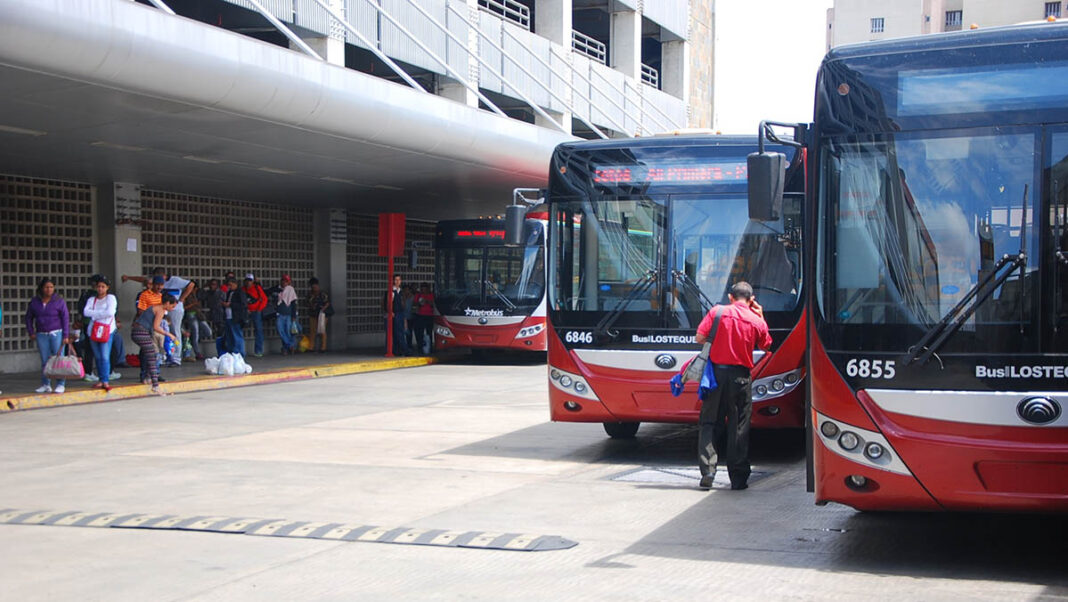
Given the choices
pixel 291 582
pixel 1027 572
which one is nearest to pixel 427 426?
pixel 291 582

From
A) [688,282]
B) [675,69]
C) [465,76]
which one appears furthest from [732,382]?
[675,69]

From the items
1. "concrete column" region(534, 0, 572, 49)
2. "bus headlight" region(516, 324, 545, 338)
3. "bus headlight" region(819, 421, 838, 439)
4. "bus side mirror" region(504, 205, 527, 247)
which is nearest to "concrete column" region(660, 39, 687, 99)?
"concrete column" region(534, 0, 572, 49)

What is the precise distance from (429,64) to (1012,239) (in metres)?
19.0

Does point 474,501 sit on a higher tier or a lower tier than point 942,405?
lower

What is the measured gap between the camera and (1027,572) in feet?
20.7

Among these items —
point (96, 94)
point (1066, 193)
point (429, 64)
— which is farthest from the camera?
point (429, 64)

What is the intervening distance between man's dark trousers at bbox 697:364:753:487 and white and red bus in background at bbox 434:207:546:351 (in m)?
14.0

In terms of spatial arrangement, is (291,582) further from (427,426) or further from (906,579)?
(427,426)

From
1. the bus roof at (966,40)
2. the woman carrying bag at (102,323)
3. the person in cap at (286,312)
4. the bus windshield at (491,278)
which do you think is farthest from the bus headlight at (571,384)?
the person in cap at (286,312)

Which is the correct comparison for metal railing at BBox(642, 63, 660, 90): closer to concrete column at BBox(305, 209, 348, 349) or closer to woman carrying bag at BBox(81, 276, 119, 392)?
concrete column at BBox(305, 209, 348, 349)

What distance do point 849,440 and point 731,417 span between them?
2.59 meters

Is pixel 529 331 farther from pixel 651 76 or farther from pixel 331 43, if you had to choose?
pixel 651 76

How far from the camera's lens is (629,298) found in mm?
10500

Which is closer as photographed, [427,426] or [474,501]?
[474,501]
